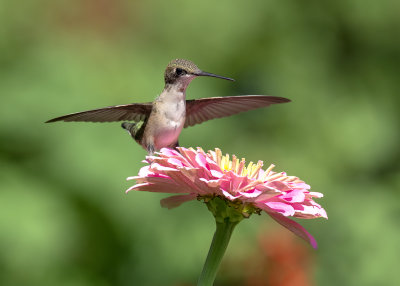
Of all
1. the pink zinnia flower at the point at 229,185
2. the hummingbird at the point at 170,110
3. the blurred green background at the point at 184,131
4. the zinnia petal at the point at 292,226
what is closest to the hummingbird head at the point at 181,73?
the hummingbird at the point at 170,110

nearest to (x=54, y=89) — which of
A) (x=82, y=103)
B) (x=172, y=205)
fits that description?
(x=82, y=103)

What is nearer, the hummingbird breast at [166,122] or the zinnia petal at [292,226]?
the zinnia petal at [292,226]

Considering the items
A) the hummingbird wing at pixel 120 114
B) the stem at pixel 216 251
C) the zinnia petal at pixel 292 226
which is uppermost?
the hummingbird wing at pixel 120 114

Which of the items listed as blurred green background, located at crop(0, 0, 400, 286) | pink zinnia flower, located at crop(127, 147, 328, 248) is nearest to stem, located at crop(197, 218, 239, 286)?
pink zinnia flower, located at crop(127, 147, 328, 248)

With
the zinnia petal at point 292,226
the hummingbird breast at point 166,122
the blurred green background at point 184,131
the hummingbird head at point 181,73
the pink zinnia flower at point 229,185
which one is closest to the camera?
the pink zinnia flower at point 229,185

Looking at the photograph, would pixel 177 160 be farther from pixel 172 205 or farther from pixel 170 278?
pixel 170 278

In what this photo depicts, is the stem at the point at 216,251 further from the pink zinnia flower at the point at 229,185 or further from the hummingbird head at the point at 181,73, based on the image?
the hummingbird head at the point at 181,73

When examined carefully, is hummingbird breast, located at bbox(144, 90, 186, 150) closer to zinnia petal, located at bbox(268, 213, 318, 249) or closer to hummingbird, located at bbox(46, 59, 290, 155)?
hummingbird, located at bbox(46, 59, 290, 155)
